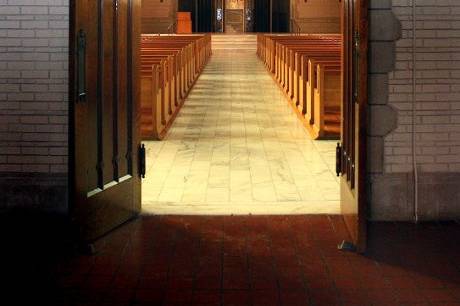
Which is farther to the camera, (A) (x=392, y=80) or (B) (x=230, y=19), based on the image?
(B) (x=230, y=19)

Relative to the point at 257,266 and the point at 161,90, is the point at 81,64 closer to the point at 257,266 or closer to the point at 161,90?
the point at 257,266

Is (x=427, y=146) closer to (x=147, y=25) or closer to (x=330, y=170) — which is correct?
(x=330, y=170)

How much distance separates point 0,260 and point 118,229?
84cm

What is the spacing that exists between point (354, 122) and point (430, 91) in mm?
623

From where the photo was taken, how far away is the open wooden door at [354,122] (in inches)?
153

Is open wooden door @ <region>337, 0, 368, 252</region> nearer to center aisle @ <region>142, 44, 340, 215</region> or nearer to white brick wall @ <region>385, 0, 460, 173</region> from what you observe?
white brick wall @ <region>385, 0, 460, 173</region>

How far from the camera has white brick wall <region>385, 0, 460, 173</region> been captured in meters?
4.57

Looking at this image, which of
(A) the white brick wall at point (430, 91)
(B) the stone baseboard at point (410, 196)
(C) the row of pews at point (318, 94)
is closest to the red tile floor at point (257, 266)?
(B) the stone baseboard at point (410, 196)

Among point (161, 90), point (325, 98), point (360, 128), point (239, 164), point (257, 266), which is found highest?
point (161, 90)

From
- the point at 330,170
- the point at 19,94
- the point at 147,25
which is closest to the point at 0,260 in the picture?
the point at 19,94

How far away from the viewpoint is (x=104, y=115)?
439 centimetres

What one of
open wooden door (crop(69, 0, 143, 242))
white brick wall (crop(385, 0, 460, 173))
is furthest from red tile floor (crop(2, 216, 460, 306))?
white brick wall (crop(385, 0, 460, 173))

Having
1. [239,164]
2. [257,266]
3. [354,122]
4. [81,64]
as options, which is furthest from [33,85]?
[239,164]

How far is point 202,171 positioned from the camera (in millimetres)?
6629
